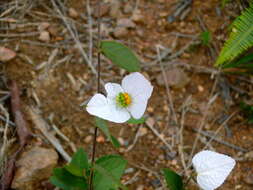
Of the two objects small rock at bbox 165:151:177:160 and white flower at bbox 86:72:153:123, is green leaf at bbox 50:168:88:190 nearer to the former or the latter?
white flower at bbox 86:72:153:123

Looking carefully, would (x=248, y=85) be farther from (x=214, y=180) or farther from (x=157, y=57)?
(x=214, y=180)

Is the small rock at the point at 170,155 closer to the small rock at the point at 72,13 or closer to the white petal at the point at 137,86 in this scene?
the white petal at the point at 137,86

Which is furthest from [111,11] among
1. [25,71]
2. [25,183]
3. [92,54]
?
[25,183]

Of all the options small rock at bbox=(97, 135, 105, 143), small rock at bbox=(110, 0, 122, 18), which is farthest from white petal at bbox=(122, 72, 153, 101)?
small rock at bbox=(110, 0, 122, 18)

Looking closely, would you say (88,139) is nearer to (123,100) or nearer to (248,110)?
(123,100)

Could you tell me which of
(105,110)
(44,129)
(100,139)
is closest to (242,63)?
(100,139)

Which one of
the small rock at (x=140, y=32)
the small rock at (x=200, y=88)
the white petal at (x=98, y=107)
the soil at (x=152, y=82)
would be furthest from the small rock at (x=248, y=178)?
the small rock at (x=140, y=32)

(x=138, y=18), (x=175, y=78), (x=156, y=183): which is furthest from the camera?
(x=138, y=18)

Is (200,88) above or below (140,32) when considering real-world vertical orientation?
below
